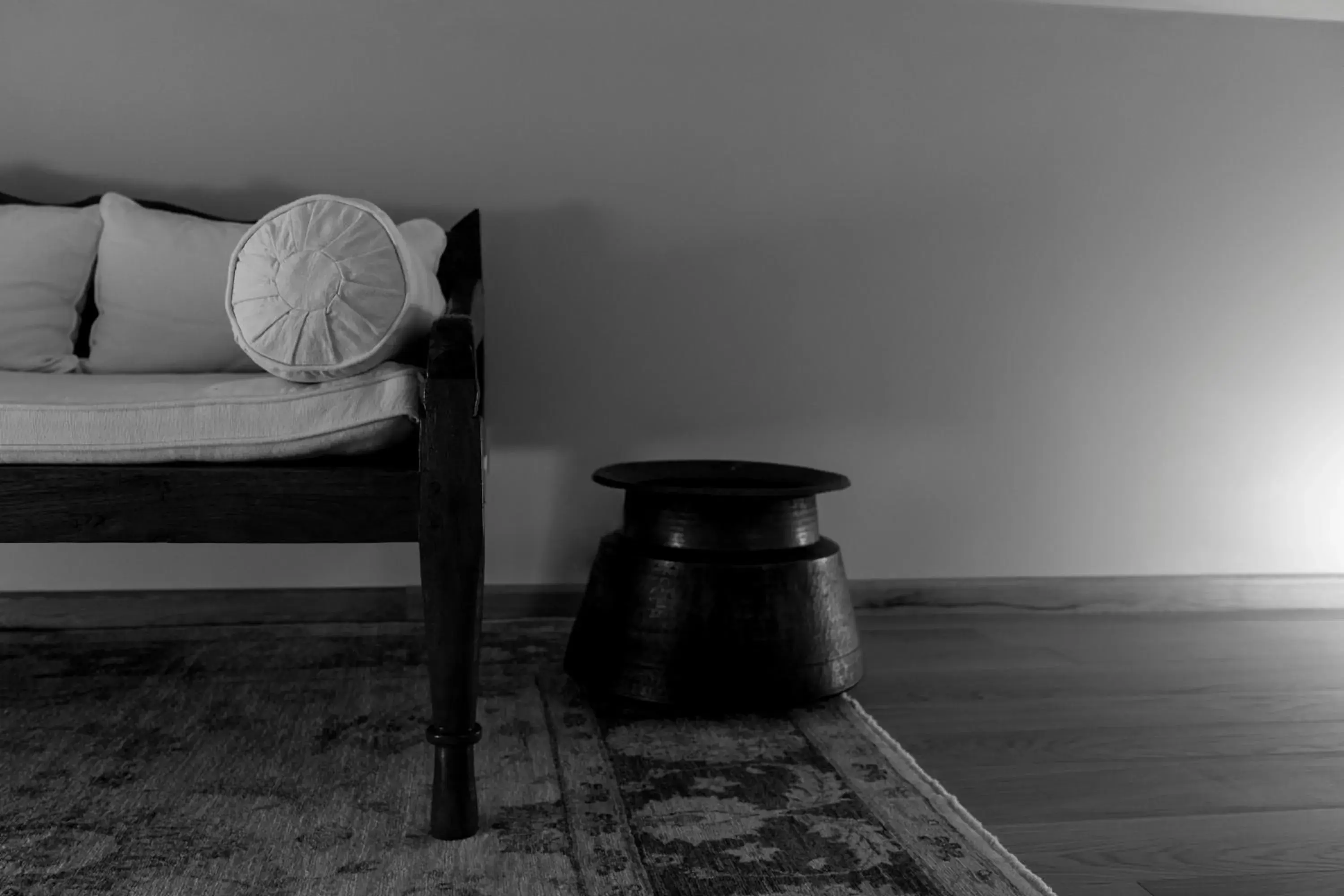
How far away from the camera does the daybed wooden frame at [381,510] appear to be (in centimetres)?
113

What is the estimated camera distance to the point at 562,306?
213cm

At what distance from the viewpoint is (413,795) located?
50.4 inches

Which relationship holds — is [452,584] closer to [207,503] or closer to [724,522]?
[207,503]

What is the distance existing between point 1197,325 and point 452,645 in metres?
1.89

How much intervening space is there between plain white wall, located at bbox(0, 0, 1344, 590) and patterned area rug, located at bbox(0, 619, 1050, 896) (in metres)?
0.47

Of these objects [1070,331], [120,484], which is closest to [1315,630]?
[1070,331]

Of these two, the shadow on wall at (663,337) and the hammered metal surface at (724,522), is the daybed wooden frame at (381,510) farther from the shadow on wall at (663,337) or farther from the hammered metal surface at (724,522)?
A: the shadow on wall at (663,337)

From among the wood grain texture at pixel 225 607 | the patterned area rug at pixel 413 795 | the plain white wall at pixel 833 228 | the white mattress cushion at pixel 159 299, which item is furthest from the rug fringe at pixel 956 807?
the white mattress cushion at pixel 159 299

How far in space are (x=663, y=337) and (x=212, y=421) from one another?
3.73 ft

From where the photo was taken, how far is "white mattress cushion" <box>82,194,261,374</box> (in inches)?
69.4

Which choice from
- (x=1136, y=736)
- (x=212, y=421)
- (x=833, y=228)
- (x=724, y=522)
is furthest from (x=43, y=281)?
(x=1136, y=736)

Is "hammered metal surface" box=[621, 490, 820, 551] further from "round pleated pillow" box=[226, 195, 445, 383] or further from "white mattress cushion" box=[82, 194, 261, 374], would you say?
"white mattress cushion" box=[82, 194, 261, 374]

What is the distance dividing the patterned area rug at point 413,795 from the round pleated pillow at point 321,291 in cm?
51

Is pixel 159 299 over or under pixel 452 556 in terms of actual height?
over
